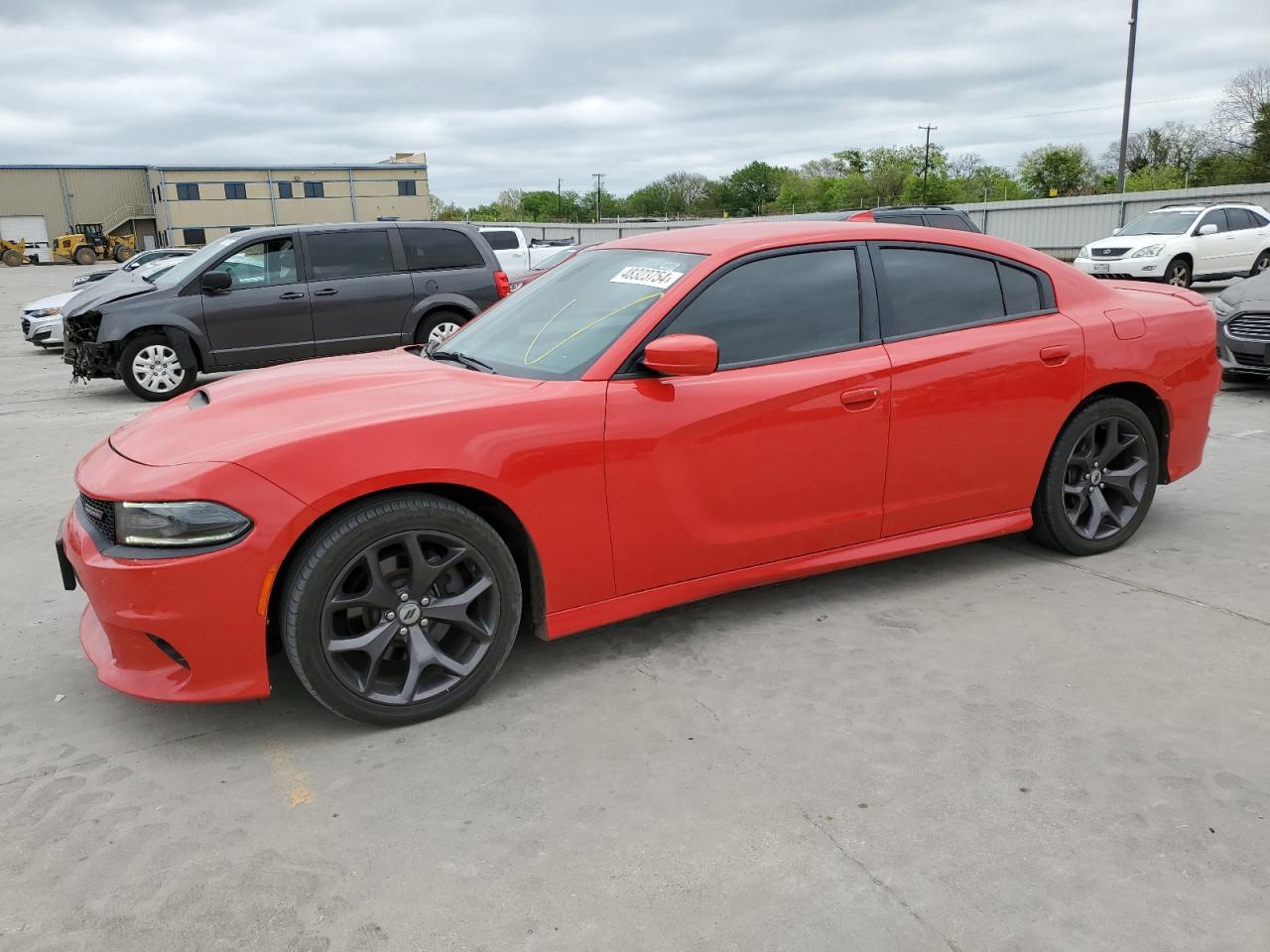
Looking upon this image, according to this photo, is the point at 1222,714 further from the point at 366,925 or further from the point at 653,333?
the point at 366,925

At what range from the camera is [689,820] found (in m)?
2.66

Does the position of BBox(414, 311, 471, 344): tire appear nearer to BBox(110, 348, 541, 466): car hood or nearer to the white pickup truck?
BBox(110, 348, 541, 466): car hood

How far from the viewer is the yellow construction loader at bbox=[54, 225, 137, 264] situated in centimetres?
5997

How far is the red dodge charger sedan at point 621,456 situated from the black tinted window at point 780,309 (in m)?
0.01

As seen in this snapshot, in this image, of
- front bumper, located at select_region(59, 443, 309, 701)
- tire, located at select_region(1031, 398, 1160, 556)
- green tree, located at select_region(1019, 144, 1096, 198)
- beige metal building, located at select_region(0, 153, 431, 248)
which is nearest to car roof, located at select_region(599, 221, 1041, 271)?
tire, located at select_region(1031, 398, 1160, 556)

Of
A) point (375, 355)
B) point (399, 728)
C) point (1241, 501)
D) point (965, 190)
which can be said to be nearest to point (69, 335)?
point (375, 355)

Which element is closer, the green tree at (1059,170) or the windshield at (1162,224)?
the windshield at (1162,224)

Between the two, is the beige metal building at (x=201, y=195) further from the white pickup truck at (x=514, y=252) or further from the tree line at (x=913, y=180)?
the white pickup truck at (x=514, y=252)

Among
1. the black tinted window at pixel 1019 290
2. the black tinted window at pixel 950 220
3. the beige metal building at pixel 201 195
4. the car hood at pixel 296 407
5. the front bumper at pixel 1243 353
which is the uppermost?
the beige metal building at pixel 201 195

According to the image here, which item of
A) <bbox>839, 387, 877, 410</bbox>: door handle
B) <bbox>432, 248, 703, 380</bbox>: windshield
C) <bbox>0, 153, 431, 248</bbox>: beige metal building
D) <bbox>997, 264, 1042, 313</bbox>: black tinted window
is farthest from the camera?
<bbox>0, 153, 431, 248</bbox>: beige metal building

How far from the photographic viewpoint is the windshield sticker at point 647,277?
12.1 ft

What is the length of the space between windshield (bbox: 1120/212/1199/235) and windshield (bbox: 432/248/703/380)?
18537 millimetres

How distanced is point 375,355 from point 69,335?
24.9 ft

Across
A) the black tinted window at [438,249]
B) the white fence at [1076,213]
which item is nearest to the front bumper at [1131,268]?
the white fence at [1076,213]
